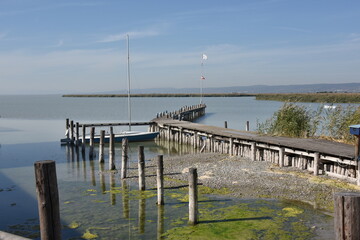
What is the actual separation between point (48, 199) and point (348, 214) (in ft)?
13.6

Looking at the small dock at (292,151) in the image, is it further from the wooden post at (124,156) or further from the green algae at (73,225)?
the green algae at (73,225)

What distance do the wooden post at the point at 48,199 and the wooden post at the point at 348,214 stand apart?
390cm

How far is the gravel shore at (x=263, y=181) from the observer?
1480 cm

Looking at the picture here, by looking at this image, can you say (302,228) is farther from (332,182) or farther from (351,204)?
(351,204)

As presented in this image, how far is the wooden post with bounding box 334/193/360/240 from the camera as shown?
4.25m

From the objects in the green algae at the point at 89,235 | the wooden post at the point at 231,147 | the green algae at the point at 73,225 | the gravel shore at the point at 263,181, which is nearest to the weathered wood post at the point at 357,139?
the gravel shore at the point at 263,181

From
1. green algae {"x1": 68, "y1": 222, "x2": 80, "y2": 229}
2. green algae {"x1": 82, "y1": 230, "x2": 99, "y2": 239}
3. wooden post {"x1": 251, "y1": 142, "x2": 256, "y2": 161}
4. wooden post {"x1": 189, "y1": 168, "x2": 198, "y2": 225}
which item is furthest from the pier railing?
green algae {"x1": 68, "y1": 222, "x2": 80, "y2": 229}

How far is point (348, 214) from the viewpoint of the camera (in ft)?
14.1

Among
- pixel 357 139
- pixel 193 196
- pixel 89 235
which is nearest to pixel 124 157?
pixel 89 235

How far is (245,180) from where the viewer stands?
56.4 ft

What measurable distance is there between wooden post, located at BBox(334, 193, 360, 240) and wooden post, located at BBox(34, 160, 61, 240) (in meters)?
3.90

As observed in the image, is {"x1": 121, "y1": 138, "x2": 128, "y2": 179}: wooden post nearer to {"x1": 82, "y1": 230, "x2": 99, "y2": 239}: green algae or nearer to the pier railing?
{"x1": 82, "y1": 230, "x2": 99, "y2": 239}: green algae

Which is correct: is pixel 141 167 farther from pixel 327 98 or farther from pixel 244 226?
pixel 327 98

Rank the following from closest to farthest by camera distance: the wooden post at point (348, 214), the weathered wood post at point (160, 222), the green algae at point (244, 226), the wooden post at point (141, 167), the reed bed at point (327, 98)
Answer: the wooden post at point (348, 214) < the green algae at point (244, 226) < the weathered wood post at point (160, 222) < the wooden post at point (141, 167) < the reed bed at point (327, 98)
